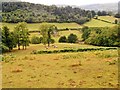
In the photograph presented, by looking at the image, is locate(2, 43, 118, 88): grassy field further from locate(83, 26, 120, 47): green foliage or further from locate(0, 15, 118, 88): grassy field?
locate(83, 26, 120, 47): green foliage

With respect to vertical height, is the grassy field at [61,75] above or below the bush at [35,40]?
above

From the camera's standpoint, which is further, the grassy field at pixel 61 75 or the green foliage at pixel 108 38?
the green foliage at pixel 108 38

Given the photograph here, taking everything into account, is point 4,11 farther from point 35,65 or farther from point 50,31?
point 35,65

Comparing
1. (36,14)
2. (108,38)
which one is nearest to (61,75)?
(108,38)

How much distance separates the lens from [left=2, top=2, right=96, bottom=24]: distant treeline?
433 feet

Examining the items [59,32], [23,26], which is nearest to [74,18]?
[59,32]

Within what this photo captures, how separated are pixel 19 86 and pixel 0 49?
40.6m

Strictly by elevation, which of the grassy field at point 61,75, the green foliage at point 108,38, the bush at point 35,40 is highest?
the grassy field at point 61,75

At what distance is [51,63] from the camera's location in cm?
2073

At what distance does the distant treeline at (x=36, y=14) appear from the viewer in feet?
433

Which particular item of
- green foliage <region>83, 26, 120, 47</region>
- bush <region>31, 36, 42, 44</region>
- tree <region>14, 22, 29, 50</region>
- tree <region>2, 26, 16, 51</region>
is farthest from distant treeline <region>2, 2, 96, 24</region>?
tree <region>2, 26, 16, 51</region>

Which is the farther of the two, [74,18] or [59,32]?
[74,18]

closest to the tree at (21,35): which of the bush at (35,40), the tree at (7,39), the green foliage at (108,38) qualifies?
the tree at (7,39)

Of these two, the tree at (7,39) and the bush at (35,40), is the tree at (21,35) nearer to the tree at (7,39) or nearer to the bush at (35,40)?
the tree at (7,39)
